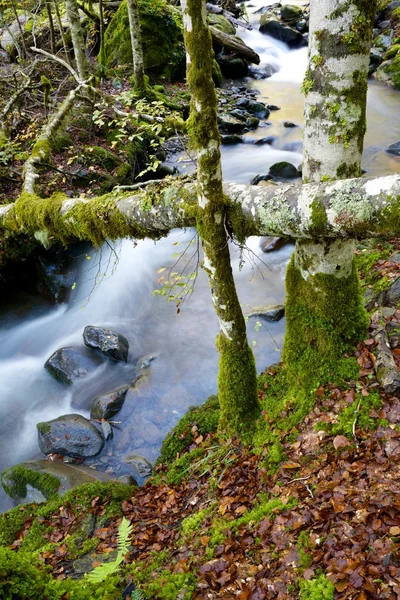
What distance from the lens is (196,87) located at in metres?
3.43

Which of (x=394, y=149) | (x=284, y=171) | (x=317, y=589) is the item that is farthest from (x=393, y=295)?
(x=394, y=149)

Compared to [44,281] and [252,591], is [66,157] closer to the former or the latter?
[44,281]

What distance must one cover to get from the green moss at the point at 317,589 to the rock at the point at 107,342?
6777 millimetres

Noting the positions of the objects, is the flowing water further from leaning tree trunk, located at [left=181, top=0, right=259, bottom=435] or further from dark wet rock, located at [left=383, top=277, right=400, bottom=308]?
dark wet rock, located at [left=383, top=277, right=400, bottom=308]

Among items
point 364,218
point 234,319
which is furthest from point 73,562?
point 364,218

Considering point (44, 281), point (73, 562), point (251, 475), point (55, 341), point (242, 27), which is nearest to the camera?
point (73, 562)

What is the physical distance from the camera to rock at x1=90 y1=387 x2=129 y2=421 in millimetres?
7945

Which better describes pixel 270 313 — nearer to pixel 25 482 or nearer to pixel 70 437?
pixel 70 437

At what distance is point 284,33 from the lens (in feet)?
83.7

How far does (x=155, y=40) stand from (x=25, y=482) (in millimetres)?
18691

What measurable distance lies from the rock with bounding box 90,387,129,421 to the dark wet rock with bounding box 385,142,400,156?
39.1 ft

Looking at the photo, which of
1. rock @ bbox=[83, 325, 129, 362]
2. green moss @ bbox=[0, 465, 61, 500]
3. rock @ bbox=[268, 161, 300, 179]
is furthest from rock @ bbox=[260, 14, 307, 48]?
green moss @ bbox=[0, 465, 61, 500]

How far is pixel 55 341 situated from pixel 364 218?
874 cm

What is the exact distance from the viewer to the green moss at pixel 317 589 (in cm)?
277
